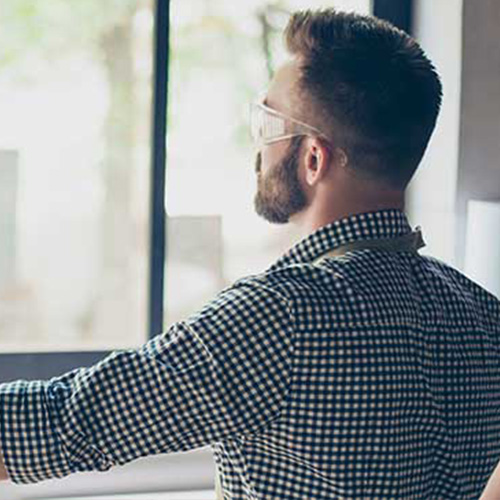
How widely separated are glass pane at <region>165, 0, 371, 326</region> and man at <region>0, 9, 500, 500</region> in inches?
29.6

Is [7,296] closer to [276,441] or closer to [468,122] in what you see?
[468,122]

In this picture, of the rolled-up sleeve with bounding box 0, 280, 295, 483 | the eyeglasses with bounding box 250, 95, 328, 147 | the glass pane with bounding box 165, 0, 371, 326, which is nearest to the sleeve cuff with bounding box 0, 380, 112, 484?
the rolled-up sleeve with bounding box 0, 280, 295, 483

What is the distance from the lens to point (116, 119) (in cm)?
209

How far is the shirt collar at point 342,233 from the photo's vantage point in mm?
1252

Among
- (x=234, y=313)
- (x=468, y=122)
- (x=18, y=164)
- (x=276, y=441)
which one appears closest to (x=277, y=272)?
(x=234, y=313)

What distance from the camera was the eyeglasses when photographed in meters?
1.29

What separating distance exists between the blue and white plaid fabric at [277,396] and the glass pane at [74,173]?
922 millimetres

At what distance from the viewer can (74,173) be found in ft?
6.81

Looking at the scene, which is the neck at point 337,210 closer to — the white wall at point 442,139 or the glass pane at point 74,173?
the white wall at point 442,139

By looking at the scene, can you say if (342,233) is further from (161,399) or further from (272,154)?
(161,399)

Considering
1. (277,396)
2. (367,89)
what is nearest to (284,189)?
(367,89)

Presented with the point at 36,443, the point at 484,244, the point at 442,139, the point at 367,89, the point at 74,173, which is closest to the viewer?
the point at 36,443

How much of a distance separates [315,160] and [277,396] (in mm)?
308

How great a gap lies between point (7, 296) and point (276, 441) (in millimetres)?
1061
